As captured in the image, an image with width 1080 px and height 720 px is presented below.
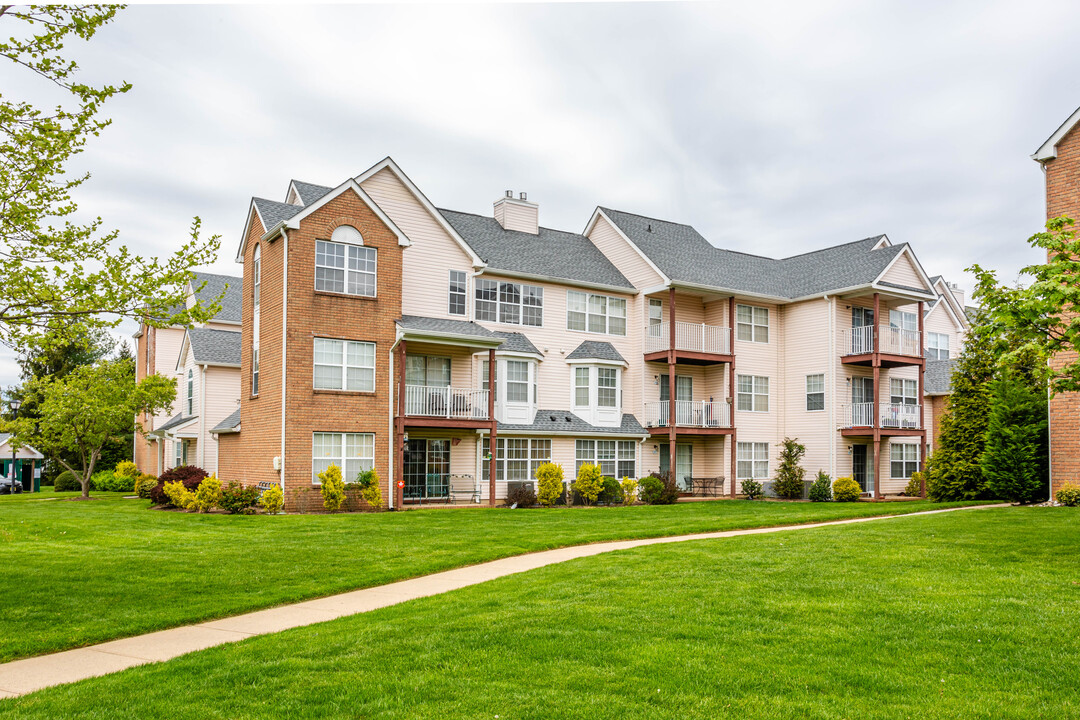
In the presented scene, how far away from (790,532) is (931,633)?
9061 millimetres

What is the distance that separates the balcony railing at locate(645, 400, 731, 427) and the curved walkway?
18.6 metres

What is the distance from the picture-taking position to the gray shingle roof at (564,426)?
94.8ft

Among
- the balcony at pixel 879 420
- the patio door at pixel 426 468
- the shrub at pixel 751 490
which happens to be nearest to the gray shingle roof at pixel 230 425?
the patio door at pixel 426 468

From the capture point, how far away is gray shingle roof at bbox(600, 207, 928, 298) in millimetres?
32969

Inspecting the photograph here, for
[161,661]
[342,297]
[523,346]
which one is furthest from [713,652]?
[523,346]

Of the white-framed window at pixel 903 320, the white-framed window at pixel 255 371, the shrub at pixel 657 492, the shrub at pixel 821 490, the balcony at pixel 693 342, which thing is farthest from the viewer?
the white-framed window at pixel 903 320

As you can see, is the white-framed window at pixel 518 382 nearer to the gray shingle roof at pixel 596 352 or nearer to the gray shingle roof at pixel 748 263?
the gray shingle roof at pixel 596 352

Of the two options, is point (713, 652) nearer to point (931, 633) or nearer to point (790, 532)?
point (931, 633)

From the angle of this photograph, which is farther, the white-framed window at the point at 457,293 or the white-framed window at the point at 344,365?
the white-framed window at the point at 457,293

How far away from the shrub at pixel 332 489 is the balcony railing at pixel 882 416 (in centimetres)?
1997

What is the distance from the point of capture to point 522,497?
26.6 metres

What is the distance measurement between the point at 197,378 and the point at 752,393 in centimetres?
2246

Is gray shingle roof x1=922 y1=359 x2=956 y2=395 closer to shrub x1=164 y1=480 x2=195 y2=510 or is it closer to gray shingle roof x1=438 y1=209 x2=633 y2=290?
gray shingle roof x1=438 y1=209 x2=633 y2=290

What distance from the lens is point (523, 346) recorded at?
96.4 feet
